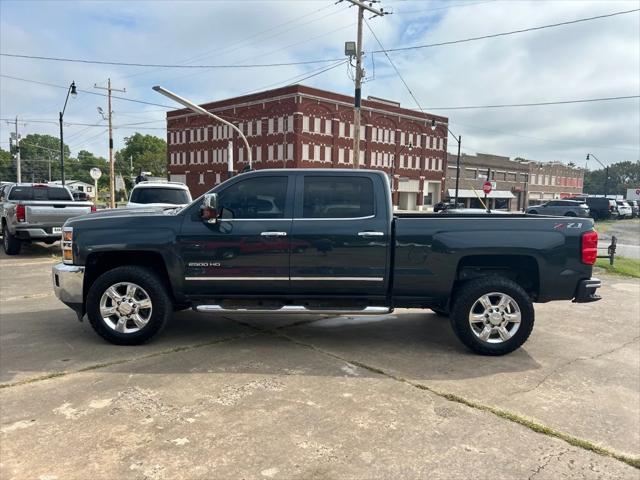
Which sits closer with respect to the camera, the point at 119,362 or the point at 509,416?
the point at 509,416

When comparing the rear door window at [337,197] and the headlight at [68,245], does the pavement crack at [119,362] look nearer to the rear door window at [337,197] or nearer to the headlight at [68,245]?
the headlight at [68,245]

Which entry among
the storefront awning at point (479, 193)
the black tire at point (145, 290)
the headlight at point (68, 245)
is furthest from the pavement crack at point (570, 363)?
the storefront awning at point (479, 193)

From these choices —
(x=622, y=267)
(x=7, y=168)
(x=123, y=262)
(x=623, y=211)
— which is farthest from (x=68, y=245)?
(x=7, y=168)

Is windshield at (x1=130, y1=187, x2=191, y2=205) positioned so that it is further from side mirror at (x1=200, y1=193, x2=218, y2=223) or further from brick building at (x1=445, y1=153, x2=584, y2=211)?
brick building at (x1=445, y1=153, x2=584, y2=211)

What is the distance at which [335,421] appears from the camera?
11.9 feet

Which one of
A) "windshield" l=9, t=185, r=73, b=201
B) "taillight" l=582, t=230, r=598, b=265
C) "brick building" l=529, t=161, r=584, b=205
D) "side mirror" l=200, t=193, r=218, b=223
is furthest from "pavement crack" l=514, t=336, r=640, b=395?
"brick building" l=529, t=161, r=584, b=205

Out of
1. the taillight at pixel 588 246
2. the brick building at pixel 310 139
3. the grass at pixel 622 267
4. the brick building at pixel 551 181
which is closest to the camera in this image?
the taillight at pixel 588 246

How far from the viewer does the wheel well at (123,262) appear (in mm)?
5406

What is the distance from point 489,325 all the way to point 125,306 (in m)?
3.89

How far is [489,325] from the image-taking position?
5211mm

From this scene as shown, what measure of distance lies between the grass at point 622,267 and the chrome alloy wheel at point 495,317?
300 inches

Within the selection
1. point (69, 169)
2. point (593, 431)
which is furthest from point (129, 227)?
point (69, 169)

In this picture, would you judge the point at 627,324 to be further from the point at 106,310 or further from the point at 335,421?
the point at 106,310

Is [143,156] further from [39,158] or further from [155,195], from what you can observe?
[155,195]
